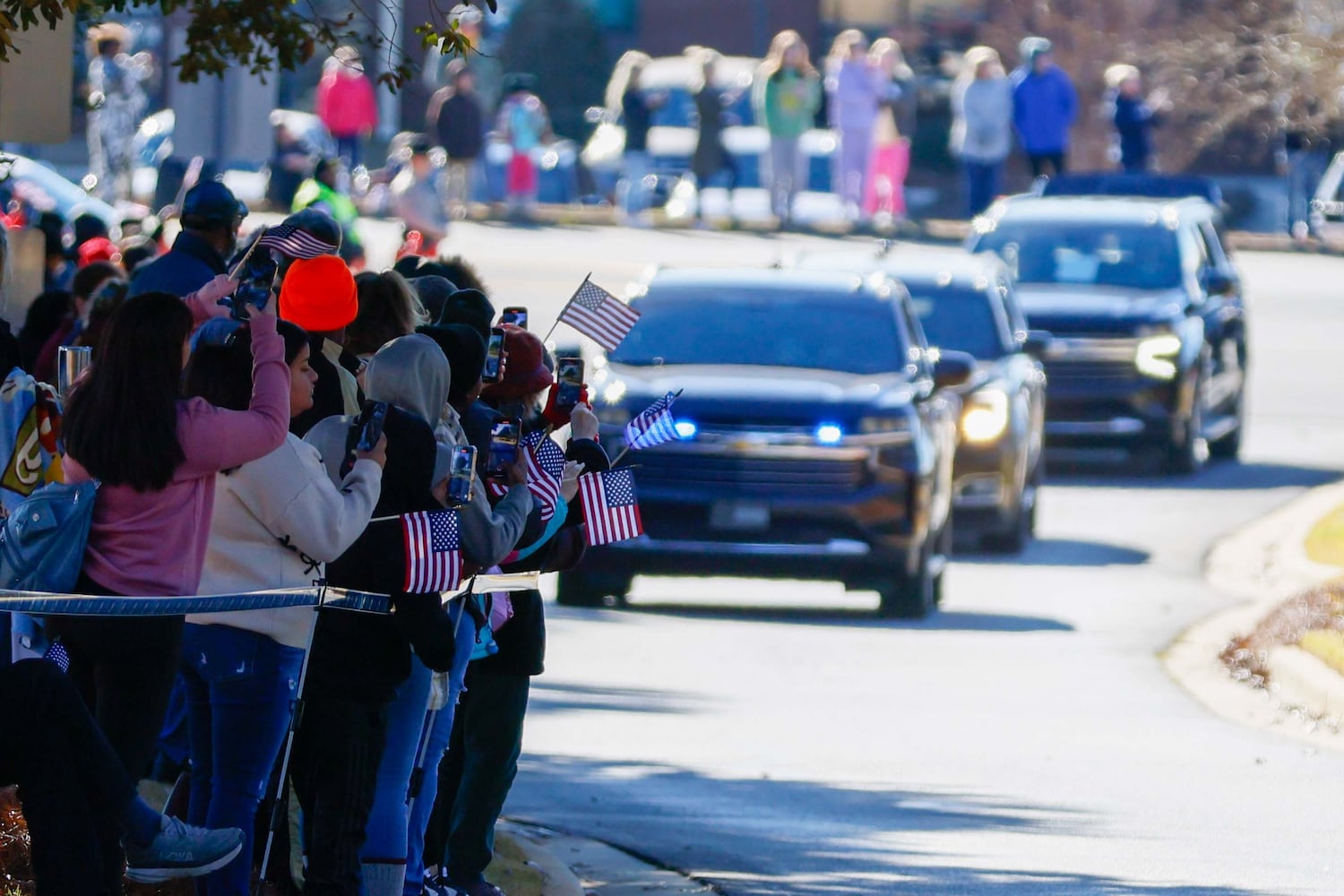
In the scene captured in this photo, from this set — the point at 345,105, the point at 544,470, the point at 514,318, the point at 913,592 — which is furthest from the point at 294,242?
the point at 345,105

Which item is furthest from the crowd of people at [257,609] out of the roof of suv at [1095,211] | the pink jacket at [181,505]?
the roof of suv at [1095,211]

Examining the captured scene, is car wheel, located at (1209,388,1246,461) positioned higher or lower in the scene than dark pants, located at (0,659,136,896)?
lower

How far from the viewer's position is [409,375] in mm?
7312

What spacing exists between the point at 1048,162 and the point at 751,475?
19211 mm

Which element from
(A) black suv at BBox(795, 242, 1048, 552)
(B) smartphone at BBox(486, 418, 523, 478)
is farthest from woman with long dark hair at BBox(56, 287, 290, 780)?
(A) black suv at BBox(795, 242, 1048, 552)

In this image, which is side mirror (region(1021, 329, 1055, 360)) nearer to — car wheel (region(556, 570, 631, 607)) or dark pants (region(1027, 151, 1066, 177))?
car wheel (region(556, 570, 631, 607))

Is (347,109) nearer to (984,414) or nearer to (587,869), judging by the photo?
(984,414)

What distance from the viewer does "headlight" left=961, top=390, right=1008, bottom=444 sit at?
17562mm

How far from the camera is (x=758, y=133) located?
3931 cm

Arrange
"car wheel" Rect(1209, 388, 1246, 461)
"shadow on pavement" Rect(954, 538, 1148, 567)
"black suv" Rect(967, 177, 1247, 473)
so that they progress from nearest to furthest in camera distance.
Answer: "shadow on pavement" Rect(954, 538, 1148, 567), "black suv" Rect(967, 177, 1247, 473), "car wheel" Rect(1209, 388, 1246, 461)

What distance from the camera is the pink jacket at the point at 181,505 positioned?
22.5ft

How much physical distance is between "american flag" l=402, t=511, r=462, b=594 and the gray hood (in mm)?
268

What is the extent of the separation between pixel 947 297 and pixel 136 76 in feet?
43.5

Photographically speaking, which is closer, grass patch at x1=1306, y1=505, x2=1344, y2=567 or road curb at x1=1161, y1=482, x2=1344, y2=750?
road curb at x1=1161, y1=482, x2=1344, y2=750
